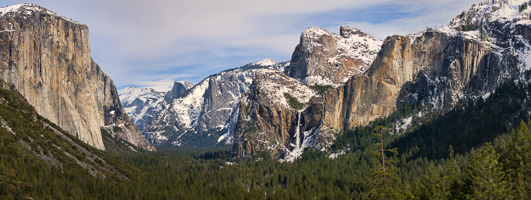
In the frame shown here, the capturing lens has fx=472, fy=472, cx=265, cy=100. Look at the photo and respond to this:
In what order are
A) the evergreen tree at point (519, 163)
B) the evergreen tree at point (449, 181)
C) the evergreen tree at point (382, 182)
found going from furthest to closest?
the evergreen tree at point (449, 181) → the evergreen tree at point (519, 163) → the evergreen tree at point (382, 182)

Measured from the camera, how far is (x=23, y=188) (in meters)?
136

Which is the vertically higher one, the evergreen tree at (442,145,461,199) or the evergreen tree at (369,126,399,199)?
the evergreen tree at (369,126,399,199)

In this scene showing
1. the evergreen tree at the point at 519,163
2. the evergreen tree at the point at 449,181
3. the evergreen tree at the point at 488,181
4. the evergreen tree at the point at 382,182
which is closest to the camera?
the evergreen tree at the point at 382,182

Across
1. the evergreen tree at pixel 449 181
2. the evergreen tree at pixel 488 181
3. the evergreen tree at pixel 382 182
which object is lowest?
the evergreen tree at pixel 449 181

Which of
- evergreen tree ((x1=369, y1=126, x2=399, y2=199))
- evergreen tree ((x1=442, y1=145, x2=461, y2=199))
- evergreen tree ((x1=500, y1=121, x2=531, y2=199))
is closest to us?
evergreen tree ((x1=369, y1=126, x2=399, y2=199))

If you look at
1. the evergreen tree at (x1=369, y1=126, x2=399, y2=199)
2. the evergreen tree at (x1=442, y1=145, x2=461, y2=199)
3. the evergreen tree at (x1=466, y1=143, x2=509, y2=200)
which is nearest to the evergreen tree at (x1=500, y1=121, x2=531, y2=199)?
the evergreen tree at (x1=466, y1=143, x2=509, y2=200)

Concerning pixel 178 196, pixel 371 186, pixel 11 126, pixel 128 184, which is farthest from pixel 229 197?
pixel 371 186

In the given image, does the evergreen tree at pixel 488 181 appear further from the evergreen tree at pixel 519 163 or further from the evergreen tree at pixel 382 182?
the evergreen tree at pixel 382 182

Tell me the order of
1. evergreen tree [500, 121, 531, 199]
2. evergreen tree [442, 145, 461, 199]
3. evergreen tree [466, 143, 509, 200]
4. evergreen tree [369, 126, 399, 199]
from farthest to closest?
evergreen tree [442, 145, 461, 199], evergreen tree [500, 121, 531, 199], evergreen tree [466, 143, 509, 200], evergreen tree [369, 126, 399, 199]

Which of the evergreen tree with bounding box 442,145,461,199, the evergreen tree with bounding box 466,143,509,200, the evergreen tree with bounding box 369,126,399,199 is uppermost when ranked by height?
the evergreen tree with bounding box 369,126,399,199

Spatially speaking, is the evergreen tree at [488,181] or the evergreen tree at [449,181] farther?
the evergreen tree at [449,181]

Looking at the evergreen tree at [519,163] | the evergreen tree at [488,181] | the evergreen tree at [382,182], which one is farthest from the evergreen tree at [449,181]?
the evergreen tree at [382,182]

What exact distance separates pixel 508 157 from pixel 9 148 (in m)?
150

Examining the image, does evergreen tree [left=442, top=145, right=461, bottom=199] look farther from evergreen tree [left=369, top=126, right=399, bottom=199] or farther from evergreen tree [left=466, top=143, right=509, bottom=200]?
evergreen tree [left=369, top=126, right=399, bottom=199]
